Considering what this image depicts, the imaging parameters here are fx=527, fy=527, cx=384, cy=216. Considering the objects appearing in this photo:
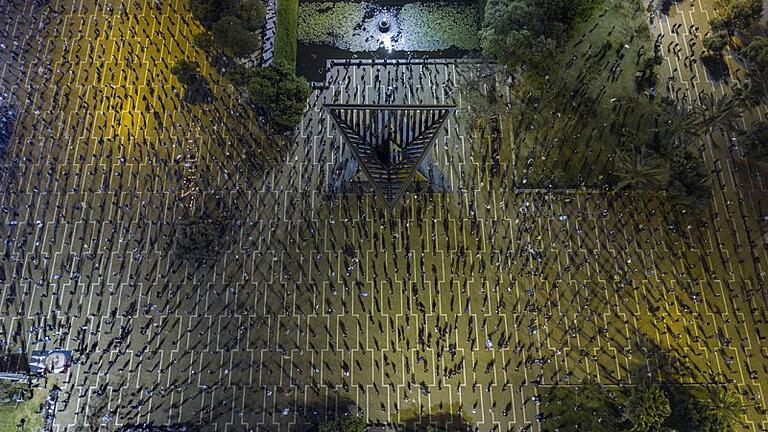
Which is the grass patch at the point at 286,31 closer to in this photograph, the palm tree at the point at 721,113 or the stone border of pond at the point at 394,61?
the stone border of pond at the point at 394,61

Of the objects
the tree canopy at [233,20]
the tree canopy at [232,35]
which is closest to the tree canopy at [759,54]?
the tree canopy at [233,20]

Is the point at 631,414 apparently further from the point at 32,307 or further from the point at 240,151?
the point at 32,307

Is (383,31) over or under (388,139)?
over

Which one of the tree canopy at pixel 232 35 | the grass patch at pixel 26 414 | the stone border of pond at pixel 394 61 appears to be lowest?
the grass patch at pixel 26 414

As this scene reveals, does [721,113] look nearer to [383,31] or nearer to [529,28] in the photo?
[529,28]

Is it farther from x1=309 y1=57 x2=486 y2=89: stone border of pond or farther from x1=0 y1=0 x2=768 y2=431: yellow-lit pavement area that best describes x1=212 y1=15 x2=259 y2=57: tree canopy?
x1=309 y1=57 x2=486 y2=89: stone border of pond

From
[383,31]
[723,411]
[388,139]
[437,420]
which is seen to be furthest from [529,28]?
[437,420]
